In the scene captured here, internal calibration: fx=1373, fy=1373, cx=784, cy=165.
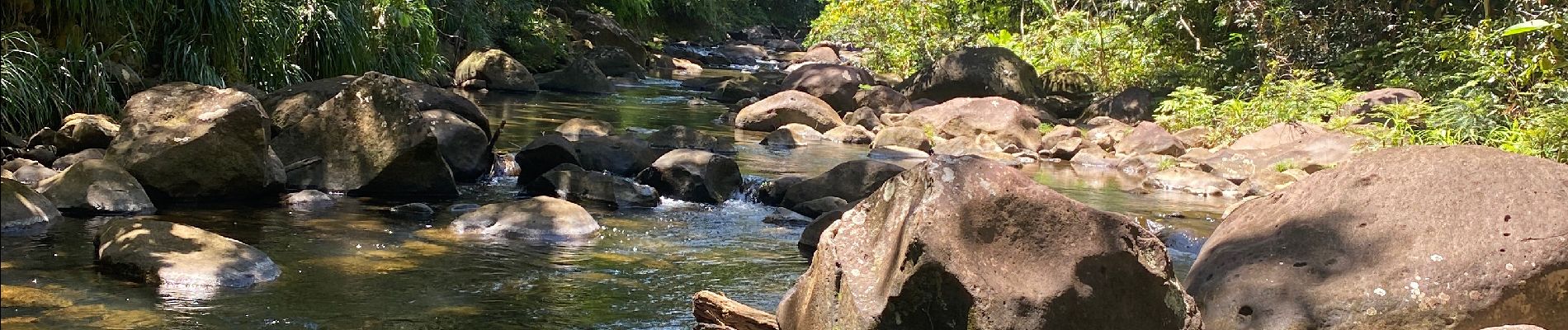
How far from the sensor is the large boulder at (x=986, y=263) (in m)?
4.12

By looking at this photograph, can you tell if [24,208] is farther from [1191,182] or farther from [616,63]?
[616,63]

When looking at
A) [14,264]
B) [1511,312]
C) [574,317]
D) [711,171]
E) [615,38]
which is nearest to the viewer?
[1511,312]

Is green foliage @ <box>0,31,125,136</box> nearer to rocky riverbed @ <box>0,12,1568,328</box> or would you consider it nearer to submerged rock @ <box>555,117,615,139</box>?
rocky riverbed @ <box>0,12,1568,328</box>

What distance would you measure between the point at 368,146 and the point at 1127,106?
10537mm

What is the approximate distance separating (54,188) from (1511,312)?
23.6 ft

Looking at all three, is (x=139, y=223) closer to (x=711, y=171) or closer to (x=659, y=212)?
(x=659, y=212)

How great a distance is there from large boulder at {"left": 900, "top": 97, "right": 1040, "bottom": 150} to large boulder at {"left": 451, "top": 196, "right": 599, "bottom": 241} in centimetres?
773

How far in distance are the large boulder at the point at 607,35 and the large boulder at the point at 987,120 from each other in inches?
438

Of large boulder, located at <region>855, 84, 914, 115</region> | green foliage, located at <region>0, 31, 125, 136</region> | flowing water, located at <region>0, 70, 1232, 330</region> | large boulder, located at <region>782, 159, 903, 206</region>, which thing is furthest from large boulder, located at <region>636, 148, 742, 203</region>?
large boulder, located at <region>855, 84, 914, 115</region>

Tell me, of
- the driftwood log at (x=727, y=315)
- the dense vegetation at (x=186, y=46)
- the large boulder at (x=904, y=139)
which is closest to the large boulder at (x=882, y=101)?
the large boulder at (x=904, y=139)

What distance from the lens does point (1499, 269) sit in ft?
15.9

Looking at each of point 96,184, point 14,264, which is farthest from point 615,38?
point 14,264

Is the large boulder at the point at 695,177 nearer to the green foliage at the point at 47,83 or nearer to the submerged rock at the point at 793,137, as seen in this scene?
the green foliage at the point at 47,83

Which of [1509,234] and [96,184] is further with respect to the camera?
[96,184]
